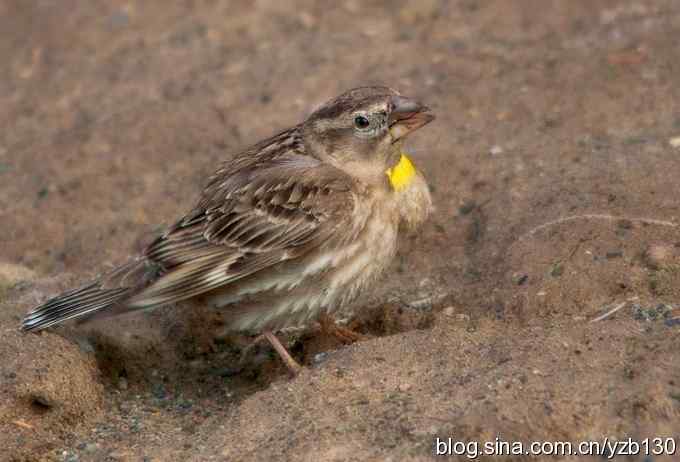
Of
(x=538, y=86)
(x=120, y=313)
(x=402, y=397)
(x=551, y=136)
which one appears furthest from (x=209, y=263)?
(x=538, y=86)

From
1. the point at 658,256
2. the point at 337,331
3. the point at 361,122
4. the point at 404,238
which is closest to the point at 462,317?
the point at 404,238

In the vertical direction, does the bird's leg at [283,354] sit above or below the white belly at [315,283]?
below

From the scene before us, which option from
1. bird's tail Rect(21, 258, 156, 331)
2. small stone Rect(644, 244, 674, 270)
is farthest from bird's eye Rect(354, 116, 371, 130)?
small stone Rect(644, 244, 674, 270)

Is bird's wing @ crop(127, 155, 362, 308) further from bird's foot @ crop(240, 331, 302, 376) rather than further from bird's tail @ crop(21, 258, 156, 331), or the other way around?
bird's foot @ crop(240, 331, 302, 376)

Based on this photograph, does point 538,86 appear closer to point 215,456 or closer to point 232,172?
point 232,172

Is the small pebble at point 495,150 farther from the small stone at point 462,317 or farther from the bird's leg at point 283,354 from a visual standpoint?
the bird's leg at point 283,354

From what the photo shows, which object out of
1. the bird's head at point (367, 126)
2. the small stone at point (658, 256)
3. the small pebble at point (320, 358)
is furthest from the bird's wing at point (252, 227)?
the small stone at point (658, 256)

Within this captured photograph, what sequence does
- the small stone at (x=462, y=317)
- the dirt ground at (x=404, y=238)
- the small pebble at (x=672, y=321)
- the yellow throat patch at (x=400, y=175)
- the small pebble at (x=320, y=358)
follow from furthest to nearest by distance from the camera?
the yellow throat patch at (x=400, y=175)
the small stone at (x=462, y=317)
the small pebble at (x=320, y=358)
the small pebble at (x=672, y=321)
the dirt ground at (x=404, y=238)
